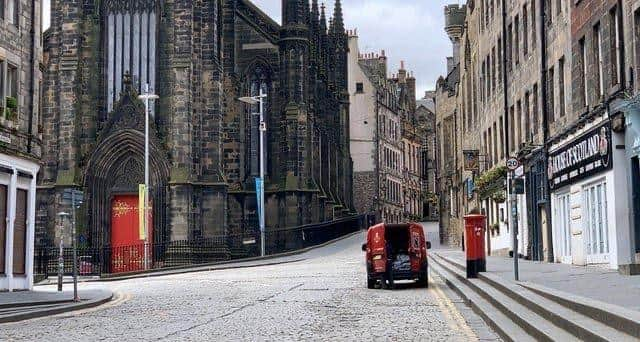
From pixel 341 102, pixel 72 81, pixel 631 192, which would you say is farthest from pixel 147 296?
pixel 341 102

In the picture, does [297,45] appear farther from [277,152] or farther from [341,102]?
[341,102]

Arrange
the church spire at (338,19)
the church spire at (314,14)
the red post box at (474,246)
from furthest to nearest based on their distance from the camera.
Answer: the church spire at (338,19)
the church spire at (314,14)
the red post box at (474,246)

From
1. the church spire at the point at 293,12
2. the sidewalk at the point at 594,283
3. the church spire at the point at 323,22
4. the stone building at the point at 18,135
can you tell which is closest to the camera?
the sidewalk at the point at 594,283

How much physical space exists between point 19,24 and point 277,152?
99.7 ft

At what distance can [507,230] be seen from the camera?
3647cm

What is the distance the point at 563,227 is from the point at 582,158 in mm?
4194

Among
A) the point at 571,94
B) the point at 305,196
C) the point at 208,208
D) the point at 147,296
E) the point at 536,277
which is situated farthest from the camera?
the point at 305,196

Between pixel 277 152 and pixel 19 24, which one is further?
pixel 277 152

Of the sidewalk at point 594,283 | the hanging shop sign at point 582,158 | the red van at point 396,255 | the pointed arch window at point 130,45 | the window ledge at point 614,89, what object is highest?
the pointed arch window at point 130,45

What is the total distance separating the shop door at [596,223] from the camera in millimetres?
22109

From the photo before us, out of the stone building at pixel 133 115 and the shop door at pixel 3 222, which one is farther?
the stone building at pixel 133 115

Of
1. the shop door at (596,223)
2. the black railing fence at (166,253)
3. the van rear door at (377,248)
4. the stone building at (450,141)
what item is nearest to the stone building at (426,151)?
the stone building at (450,141)

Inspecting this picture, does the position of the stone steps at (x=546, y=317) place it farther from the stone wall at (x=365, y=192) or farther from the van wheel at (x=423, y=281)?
the stone wall at (x=365, y=192)

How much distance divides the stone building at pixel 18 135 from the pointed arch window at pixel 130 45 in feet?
67.6
